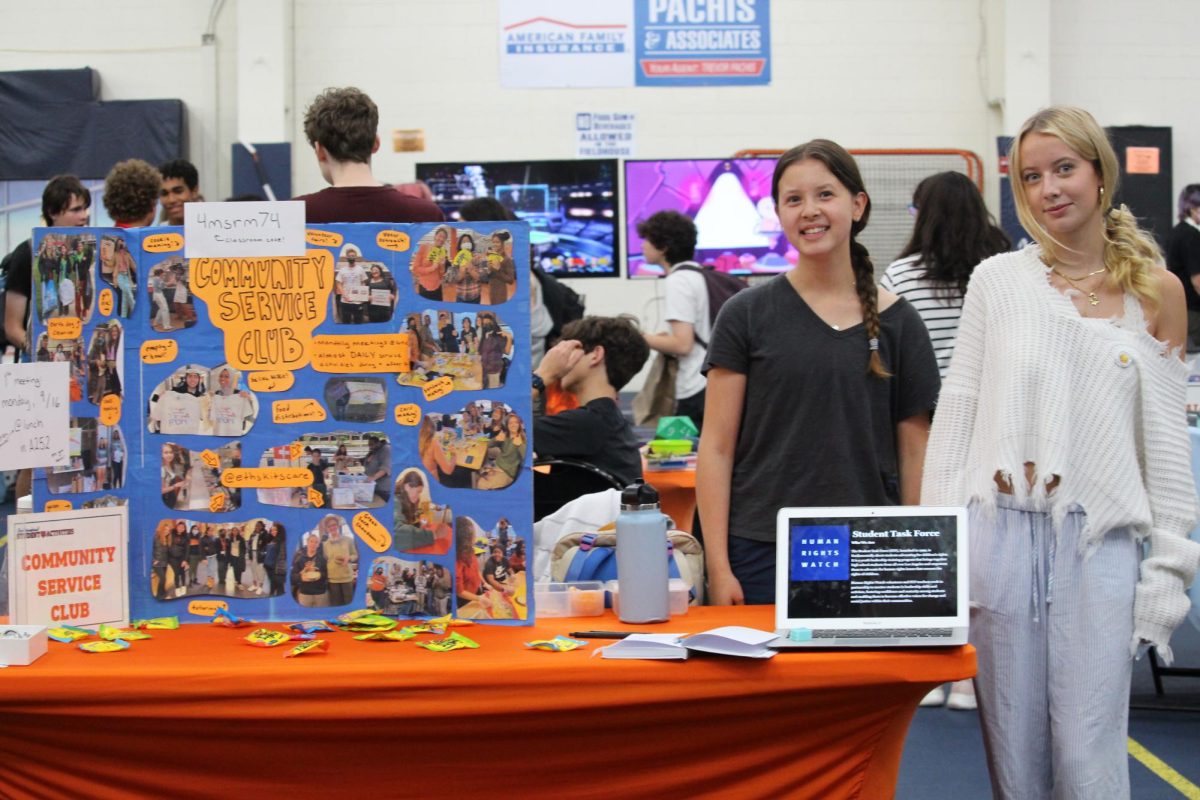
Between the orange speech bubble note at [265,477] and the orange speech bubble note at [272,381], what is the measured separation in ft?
0.38

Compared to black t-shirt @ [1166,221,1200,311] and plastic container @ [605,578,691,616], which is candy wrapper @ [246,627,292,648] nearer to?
plastic container @ [605,578,691,616]

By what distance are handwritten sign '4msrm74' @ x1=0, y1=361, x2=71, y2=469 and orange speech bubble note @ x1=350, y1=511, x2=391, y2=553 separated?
43cm

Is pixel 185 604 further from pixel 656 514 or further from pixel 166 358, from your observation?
pixel 656 514

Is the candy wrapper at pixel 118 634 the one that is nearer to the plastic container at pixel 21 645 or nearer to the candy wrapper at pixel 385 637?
the plastic container at pixel 21 645

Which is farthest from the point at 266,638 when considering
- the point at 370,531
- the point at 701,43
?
the point at 701,43

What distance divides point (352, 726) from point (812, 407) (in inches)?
33.6

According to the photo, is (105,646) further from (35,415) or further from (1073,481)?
(1073,481)

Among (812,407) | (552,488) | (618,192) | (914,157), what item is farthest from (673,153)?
(812,407)

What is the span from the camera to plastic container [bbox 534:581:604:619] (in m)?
1.93

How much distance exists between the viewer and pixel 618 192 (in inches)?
316

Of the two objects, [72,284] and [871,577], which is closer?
[871,577]

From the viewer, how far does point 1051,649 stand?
177cm

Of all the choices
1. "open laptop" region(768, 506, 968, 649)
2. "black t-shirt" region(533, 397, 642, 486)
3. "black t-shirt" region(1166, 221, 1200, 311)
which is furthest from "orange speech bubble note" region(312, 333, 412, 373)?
"black t-shirt" region(1166, 221, 1200, 311)

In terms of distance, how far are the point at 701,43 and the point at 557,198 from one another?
139 centimetres
